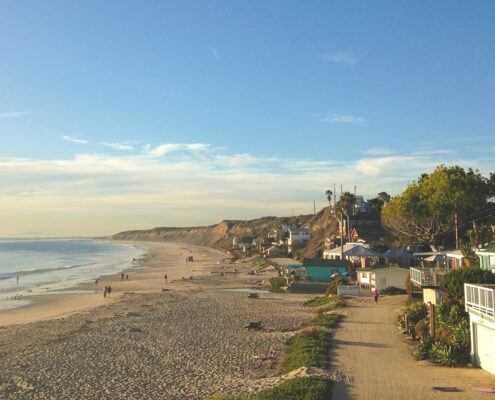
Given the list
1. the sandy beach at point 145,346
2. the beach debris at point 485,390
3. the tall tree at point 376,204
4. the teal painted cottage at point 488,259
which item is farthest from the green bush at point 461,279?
the tall tree at point 376,204

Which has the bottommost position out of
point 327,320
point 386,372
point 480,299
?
point 327,320

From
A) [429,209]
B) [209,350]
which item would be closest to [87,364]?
[209,350]

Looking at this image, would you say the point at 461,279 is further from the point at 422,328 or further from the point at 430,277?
the point at 430,277

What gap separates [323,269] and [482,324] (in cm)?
3319

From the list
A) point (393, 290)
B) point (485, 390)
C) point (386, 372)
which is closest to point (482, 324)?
point (485, 390)

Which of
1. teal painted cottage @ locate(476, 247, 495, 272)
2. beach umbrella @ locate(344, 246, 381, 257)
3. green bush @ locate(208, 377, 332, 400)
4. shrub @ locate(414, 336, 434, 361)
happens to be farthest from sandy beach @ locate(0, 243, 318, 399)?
teal painted cottage @ locate(476, 247, 495, 272)

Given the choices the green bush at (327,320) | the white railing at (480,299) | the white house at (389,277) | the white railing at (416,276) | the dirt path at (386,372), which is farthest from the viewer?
the white house at (389,277)

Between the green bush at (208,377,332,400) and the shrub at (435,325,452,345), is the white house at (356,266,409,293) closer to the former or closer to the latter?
the shrub at (435,325,452,345)

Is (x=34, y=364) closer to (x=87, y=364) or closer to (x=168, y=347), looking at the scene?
(x=87, y=364)

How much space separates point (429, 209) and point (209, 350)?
26813 millimetres

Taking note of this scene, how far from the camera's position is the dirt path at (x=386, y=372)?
12977 millimetres

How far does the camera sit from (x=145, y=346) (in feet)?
73.0

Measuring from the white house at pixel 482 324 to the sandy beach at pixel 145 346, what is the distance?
7.71m

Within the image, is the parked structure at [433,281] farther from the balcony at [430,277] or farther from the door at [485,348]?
the door at [485,348]
